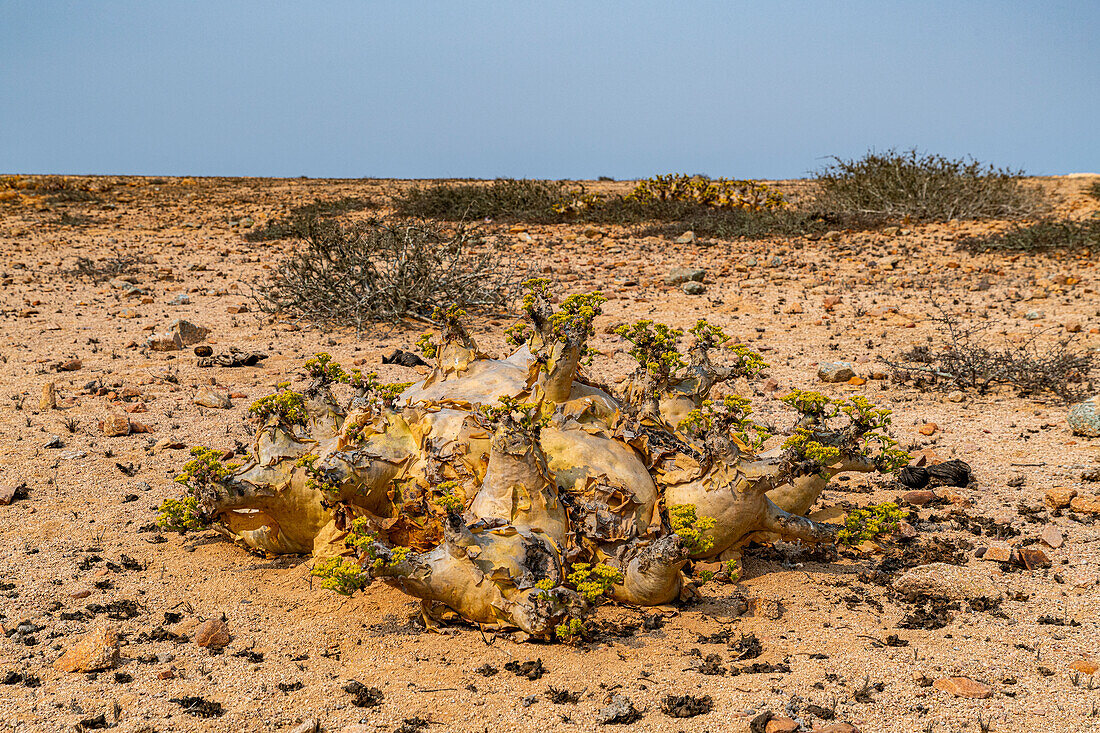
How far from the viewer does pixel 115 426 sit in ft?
18.4

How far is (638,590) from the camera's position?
10.5 feet

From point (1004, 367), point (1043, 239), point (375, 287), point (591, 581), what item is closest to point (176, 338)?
point (375, 287)

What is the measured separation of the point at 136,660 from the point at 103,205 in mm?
20809

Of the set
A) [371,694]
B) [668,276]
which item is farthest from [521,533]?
[668,276]

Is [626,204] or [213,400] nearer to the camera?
[213,400]

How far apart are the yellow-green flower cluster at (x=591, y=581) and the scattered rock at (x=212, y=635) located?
1.35 m

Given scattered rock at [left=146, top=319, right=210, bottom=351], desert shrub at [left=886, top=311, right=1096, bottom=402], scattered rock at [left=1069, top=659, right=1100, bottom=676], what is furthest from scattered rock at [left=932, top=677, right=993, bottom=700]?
scattered rock at [left=146, top=319, right=210, bottom=351]

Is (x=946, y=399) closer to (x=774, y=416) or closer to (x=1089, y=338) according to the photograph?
(x=774, y=416)

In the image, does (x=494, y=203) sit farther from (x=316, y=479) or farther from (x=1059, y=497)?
(x=316, y=479)

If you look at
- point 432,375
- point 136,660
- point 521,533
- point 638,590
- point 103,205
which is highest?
point 103,205

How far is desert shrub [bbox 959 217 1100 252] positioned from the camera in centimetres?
1128

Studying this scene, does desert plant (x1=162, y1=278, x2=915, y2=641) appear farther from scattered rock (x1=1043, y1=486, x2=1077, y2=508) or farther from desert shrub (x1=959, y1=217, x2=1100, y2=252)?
desert shrub (x1=959, y1=217, x2=1100, y2=252)

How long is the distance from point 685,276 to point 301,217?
26.1 ft

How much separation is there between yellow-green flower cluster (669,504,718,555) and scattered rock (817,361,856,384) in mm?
4000
